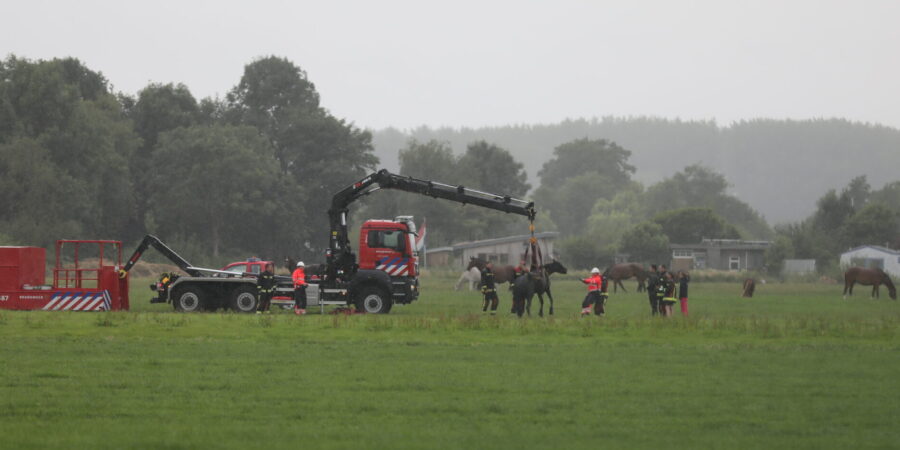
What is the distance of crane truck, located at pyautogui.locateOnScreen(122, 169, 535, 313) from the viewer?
3638 centimetres

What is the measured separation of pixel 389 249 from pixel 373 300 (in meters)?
2.18

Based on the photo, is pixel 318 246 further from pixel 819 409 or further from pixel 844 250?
pixel 819 409

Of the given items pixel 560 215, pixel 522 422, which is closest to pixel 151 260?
pixel 522 422

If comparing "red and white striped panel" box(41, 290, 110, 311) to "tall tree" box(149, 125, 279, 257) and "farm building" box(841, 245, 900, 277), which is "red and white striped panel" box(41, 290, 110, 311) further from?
"farm building" box(841, 245, 900, 277)

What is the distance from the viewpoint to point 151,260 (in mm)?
87375

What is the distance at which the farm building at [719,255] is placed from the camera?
11212 cm

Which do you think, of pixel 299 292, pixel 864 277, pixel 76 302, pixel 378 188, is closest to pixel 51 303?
pixel 76 302

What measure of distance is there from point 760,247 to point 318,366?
328ft

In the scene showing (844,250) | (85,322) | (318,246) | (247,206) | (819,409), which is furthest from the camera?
(844,250)

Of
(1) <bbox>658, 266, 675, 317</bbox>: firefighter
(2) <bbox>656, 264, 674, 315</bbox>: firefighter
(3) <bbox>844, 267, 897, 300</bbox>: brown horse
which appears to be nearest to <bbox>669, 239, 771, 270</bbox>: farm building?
(3) <bbox>844, 267, 897, 300</bbox>: brown horse

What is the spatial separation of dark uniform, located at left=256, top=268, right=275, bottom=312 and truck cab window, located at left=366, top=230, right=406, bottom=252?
375 cm

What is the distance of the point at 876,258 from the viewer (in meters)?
98.6

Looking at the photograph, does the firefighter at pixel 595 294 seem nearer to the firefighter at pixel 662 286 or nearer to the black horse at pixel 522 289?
the black horse at pixel 522 289

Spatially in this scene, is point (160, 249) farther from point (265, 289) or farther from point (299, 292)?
point (299, 292)
